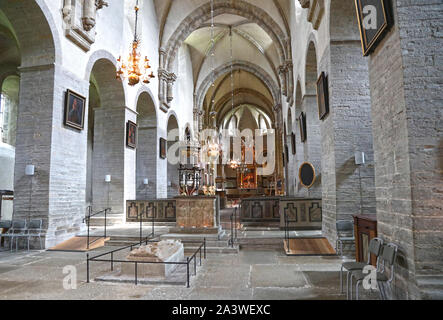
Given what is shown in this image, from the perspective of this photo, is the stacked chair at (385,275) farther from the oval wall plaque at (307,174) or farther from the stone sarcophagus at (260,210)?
the stone sarcophagus at (260,210)

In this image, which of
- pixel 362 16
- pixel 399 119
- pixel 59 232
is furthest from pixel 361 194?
pixel 59 232

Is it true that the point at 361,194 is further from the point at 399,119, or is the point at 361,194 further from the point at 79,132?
the point at 79,132

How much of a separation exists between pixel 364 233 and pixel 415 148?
6.70 feet

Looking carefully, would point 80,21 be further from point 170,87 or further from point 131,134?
point 170,87

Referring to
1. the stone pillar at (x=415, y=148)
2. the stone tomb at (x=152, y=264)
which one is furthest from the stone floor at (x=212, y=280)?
the stone pillar at (x=415, y=148)

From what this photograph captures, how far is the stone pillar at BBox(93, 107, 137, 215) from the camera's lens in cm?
1085

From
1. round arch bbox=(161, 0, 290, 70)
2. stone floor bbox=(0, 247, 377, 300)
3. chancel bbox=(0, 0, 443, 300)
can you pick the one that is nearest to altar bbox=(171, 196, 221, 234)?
chancel bbox=(0, 0, 443, 300)

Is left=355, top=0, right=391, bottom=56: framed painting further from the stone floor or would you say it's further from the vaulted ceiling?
the vaulted ceiling

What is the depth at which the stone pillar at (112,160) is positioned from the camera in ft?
35.6

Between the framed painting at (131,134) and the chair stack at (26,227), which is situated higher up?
the framed painting at (131,134)

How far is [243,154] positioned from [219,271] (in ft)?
89.6

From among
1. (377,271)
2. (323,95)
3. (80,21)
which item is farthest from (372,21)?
(80,21)

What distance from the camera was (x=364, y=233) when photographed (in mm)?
4887

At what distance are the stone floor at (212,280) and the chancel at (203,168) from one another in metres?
0.04
